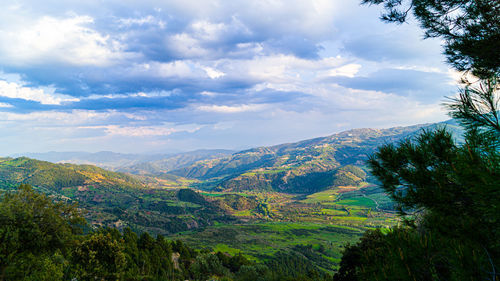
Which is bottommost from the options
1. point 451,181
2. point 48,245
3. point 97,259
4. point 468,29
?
point 97,259

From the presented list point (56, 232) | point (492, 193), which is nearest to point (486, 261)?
point (492, 193)

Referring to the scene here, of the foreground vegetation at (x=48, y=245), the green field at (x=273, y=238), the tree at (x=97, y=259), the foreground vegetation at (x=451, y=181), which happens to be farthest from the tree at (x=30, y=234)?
the green field at (x=273, y=238)

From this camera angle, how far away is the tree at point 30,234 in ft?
58.3

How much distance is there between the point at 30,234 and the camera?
19.2 m

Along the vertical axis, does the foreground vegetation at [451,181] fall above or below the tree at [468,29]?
below

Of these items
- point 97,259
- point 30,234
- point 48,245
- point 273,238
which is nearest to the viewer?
point 30,234

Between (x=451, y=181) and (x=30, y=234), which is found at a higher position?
Answer: (x=451, y=181)

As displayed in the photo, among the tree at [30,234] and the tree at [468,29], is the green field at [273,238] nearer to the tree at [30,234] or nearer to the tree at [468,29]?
the tree at [30,234]

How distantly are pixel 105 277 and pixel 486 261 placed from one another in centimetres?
3167

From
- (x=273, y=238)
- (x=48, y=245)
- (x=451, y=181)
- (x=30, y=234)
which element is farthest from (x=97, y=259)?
(x=273, y=238)

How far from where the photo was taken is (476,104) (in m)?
5.24

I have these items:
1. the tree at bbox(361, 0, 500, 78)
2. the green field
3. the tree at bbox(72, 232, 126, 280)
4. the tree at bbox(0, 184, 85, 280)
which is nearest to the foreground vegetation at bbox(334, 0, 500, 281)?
the tree at bbox(361, 0, 500, 78)

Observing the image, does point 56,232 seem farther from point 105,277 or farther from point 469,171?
point 469,171

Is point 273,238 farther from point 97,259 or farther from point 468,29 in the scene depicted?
point 468,29
